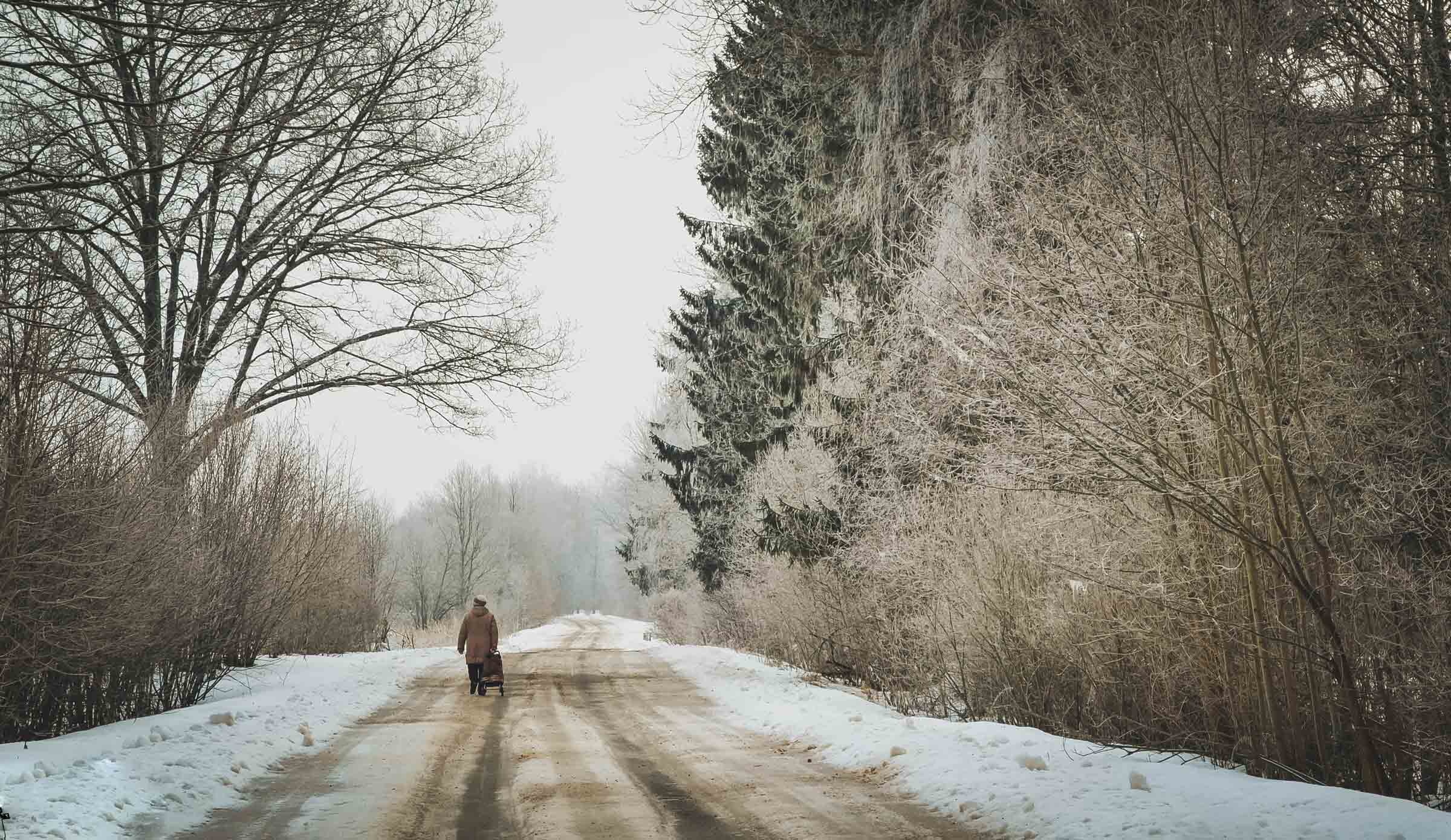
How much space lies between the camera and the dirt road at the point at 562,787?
19.6 ft

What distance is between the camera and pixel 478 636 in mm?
14516

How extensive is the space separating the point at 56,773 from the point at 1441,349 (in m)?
10.1

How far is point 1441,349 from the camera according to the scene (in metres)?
Result: 5.94

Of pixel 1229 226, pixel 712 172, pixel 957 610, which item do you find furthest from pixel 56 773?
pixel 712 172

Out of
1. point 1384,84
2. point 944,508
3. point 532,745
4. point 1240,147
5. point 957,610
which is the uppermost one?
point 1384,84

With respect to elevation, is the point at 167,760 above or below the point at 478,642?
below

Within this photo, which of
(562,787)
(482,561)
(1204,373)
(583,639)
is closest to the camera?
(1204,373)

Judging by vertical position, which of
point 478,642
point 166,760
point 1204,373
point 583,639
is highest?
point 1204,373

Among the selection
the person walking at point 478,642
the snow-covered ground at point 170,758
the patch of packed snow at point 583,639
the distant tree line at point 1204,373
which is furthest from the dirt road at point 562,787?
the patch of packed snow at point 583,639

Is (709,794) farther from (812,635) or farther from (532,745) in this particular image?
(812,635)

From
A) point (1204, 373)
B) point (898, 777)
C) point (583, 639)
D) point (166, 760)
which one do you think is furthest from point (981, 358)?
point (583, 639)

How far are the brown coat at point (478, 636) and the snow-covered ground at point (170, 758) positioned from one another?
1.52 meters

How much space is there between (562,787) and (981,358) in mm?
4707

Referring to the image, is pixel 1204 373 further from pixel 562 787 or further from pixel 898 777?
pixel 562 787
